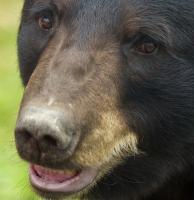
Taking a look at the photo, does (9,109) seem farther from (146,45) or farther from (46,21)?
(146,45)

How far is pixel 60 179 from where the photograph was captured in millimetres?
4957

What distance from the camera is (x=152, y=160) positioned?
5.20 m

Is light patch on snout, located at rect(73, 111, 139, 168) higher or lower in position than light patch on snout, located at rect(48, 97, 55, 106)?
lower

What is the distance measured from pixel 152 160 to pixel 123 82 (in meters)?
0.54

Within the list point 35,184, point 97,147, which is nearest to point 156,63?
point 97,147

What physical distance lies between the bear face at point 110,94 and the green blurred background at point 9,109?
1.79ft

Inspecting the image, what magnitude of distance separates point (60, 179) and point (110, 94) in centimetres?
53

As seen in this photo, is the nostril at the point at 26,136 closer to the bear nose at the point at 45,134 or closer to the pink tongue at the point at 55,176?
the bear nose at the point at 45,134

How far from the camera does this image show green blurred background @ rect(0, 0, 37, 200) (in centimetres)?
706

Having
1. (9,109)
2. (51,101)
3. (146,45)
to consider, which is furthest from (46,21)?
(9,109)

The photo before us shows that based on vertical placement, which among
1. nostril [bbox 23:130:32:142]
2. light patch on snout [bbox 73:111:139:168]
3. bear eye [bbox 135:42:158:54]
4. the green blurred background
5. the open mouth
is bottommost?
the green blurred background

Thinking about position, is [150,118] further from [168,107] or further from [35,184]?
[35,184]

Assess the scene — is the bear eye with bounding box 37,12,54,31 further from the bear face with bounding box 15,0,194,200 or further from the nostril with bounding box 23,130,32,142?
the nostril with bounding box 23,130,32,142

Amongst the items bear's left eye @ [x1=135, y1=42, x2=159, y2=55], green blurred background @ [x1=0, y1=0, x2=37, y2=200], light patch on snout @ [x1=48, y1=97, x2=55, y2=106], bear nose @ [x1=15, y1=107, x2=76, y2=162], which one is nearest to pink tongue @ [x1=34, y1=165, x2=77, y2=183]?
bear nose @ [x1=15, y1=107, x2=76, y2=162]
